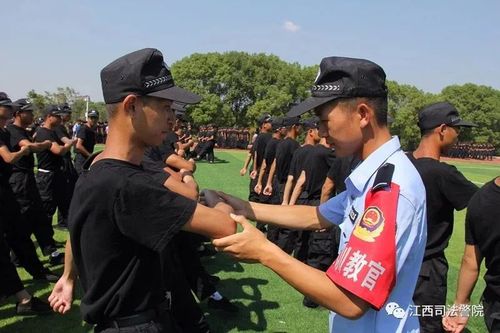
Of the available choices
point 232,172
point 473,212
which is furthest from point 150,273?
point 232,172

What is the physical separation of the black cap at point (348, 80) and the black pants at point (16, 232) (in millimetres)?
4965

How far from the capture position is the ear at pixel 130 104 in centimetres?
188

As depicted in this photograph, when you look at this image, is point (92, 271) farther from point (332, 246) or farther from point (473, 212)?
point (332, 246)

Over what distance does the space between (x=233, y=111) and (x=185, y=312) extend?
51397mm

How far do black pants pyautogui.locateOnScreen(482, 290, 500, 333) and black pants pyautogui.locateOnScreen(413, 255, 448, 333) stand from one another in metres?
0.51

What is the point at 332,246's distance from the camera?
555 centimetres

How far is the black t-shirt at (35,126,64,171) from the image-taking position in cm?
759

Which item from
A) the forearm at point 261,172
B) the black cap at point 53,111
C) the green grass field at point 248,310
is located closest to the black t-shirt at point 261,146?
the forearm at point 261,172

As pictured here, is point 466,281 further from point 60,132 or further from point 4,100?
point 60,132

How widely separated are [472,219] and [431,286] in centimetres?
82

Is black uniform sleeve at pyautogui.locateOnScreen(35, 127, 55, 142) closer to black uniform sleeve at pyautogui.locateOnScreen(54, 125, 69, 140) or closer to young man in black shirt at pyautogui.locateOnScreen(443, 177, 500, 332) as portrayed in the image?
black uniform sleeve at pyautogui.locateOnScreen(54, 125, 69, 140)

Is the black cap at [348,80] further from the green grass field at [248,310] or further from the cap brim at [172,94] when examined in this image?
the green grass field at [248,310]

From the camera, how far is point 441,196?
11.5 ft

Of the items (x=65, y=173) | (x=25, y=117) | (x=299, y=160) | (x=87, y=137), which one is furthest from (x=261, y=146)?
(x=25, y=117)
